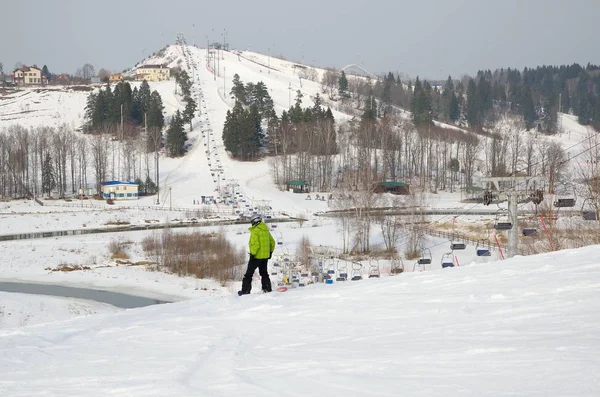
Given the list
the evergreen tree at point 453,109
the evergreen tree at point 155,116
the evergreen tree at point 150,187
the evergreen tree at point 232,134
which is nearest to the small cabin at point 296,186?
the evergreen tree at point 232,134

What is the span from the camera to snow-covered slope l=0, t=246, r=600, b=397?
529 centimetres

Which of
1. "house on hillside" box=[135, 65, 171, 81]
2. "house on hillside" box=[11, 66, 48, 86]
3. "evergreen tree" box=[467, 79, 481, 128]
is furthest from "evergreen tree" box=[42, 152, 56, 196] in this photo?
"evergreen tree" box=[467, 79, 481, 128]

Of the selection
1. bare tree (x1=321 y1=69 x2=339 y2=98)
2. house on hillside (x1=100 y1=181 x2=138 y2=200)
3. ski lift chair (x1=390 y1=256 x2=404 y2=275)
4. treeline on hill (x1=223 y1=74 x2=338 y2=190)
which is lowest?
ski lift chair (x1=390 y1=256 x2=404 y2=275)

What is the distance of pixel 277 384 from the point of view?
5426 millimetres

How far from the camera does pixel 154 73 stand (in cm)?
11900

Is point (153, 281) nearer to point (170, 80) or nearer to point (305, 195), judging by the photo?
point (305, 195)

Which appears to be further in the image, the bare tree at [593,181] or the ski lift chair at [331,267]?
the ski lift chair at [331,267]

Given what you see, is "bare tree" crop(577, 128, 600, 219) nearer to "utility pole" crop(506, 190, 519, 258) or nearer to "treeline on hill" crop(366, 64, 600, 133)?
"utility pole" crop(506, 190, 519, 258)

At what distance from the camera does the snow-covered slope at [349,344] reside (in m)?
5.29

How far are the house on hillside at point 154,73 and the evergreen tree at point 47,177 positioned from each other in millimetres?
58724

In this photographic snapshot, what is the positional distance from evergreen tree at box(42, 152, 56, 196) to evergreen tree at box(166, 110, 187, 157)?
52.6 feet

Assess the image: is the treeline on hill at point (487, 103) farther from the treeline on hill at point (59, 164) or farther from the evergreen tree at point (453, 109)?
the treeline on hill at point (59, 164)

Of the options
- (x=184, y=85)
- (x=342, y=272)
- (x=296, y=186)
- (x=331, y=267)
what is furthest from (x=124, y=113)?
(x=342, y=272)

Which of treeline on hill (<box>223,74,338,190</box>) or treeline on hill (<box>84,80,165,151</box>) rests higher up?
treeline on hill (<box>84,80,165,151</box>)
